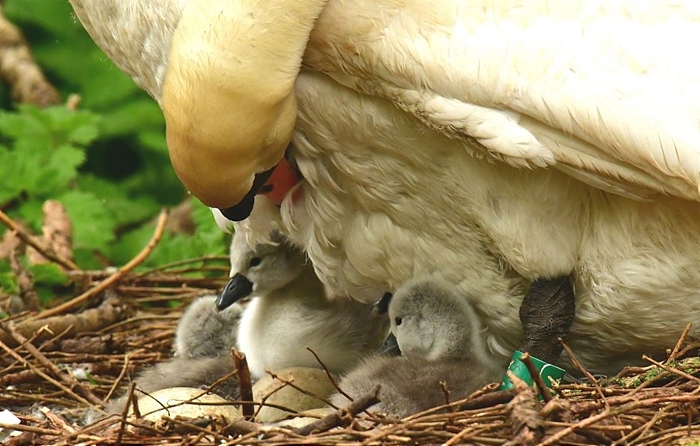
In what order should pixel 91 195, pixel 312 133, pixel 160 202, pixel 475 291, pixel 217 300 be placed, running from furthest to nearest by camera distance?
pixel 160 202 → pixel 91 195 → pixel 217 300 → pixel 475 291 → pixel 312 133

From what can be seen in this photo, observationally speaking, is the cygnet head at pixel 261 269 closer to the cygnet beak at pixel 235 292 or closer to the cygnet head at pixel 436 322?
the cygnet beak at pixel 235 292

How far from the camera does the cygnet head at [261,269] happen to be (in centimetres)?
543

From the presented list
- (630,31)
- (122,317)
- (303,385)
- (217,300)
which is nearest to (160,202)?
(122,317)

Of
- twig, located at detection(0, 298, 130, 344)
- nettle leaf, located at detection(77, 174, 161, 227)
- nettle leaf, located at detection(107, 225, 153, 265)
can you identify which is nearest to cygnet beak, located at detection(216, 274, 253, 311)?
twig, located at detection(0, 298, 130, 344)

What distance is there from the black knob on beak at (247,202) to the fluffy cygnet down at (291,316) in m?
0.97

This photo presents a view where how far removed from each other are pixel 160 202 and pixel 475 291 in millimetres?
3725

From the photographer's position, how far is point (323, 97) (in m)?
4.18

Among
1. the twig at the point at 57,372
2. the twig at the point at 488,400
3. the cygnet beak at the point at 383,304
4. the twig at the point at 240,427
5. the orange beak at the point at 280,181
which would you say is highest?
the orange beak at the point at 280,181

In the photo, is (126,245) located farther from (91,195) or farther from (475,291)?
(475,291)

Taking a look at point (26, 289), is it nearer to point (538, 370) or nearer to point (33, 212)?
point (33, 212)

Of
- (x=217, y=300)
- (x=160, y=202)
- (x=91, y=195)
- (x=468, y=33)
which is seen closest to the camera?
(x=468, y=33)

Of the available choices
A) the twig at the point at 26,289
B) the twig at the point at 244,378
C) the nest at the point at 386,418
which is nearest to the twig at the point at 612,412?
the nest at the point at 386,418

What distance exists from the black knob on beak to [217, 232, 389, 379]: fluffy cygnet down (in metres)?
0.97

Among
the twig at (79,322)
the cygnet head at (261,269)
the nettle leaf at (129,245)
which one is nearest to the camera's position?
the cygnet head at (261,269)
